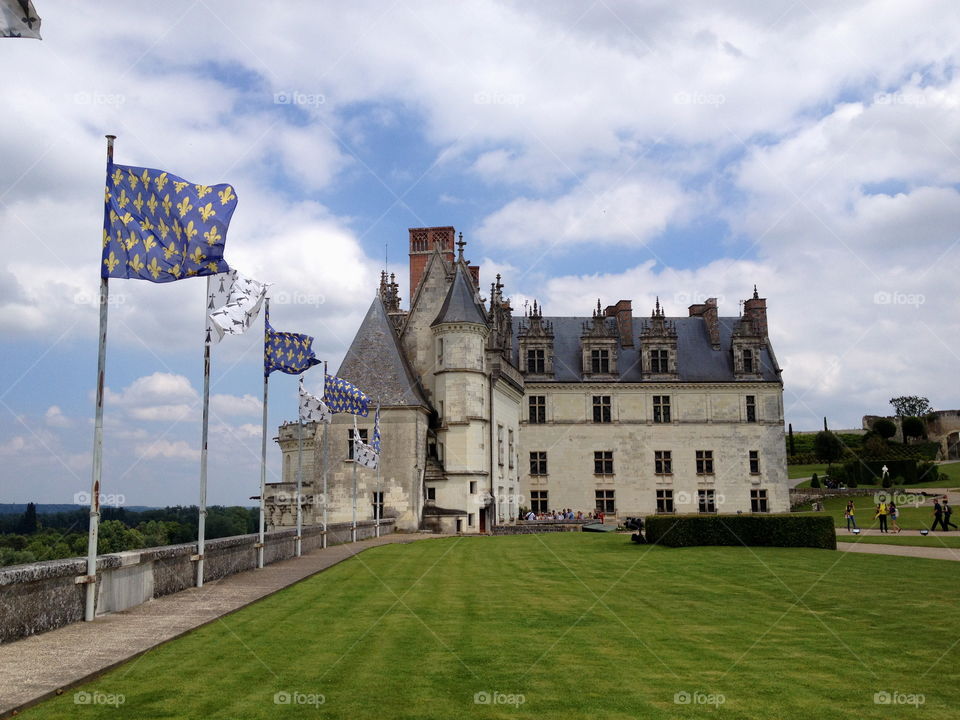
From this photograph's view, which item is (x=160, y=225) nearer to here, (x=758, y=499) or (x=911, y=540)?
(x=911, y=540)

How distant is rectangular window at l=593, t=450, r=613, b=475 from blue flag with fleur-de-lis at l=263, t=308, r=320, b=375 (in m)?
35.0

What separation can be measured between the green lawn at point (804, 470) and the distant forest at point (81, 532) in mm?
52108

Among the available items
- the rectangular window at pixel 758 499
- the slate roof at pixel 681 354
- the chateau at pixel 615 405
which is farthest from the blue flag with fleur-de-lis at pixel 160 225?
the rectangular window at pixel 758 499

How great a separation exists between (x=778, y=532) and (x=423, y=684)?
20.8m

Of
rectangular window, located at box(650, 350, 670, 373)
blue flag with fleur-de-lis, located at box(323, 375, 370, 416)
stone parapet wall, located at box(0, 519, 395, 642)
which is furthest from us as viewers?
rectangular window, located at box(650, 350, 670, 373)

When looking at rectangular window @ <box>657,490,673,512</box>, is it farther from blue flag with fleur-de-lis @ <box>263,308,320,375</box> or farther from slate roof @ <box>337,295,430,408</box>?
blue flag with fleur-de-lis @ <box>263,308,320,375</box>

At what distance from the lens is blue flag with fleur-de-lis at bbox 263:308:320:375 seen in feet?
69.7

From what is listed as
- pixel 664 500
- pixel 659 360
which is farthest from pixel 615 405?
pixel 664 500

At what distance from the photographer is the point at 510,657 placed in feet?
29.5

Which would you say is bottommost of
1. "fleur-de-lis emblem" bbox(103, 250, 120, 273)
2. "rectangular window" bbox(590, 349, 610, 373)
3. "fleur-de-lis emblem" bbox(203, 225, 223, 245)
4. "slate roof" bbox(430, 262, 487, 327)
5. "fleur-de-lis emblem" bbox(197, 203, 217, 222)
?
"fleur-de-lis emblem" bbox(103, 250, 120, 273)

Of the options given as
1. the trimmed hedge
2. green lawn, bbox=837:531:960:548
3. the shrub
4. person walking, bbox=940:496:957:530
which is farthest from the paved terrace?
the shrub

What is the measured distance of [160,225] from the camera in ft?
42.0

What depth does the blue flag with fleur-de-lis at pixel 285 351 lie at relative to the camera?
21250 mm

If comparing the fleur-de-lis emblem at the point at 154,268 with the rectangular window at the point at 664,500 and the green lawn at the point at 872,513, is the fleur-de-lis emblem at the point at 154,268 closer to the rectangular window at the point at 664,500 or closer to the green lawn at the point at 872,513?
the green lawn at the point at 872,513
